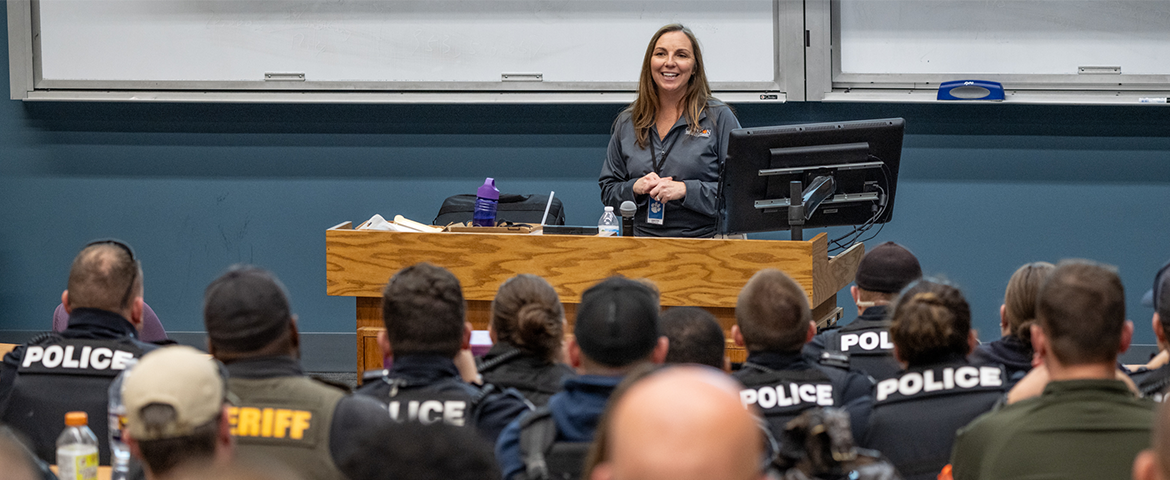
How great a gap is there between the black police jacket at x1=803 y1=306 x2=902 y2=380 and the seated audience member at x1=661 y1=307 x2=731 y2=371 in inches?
17.7

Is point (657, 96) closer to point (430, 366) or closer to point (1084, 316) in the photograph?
point (430, 366)

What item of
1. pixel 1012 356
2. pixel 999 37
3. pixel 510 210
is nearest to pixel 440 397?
pixel 1012 356

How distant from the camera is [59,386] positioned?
8.24ft

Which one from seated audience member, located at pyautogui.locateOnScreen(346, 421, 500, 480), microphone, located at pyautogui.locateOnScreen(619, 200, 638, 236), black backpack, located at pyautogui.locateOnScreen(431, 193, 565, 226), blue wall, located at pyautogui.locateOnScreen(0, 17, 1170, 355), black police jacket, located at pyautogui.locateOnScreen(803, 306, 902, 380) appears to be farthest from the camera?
blue wall, located at pyautogui.locateOnScreen(0, 17, 1170, 355)

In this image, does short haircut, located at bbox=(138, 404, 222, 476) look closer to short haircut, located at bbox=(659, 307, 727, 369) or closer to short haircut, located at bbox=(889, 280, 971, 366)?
short haircut, located at bbox=(659, 307, 727, 369)

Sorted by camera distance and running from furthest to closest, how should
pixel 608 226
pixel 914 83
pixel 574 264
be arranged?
pixel 914 83 → pixel 608 226 → pixel 574 264

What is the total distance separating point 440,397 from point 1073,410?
1223mm

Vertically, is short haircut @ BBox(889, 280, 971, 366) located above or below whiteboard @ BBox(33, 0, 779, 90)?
below

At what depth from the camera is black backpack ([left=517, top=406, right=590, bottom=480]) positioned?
1.81 metres

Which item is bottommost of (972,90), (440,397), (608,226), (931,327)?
(440,397)

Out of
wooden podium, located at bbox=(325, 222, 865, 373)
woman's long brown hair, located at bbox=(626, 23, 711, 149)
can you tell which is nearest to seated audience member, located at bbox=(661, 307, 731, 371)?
wooden podium, located at bbox=(325, 222, 865, 373)

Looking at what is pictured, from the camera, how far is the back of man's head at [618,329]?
1988mm

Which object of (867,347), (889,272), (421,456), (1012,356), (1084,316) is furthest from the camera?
(889,272)

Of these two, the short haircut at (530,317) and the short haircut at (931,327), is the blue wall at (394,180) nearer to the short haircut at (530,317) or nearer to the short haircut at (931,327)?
the short haircut at (530,317)
